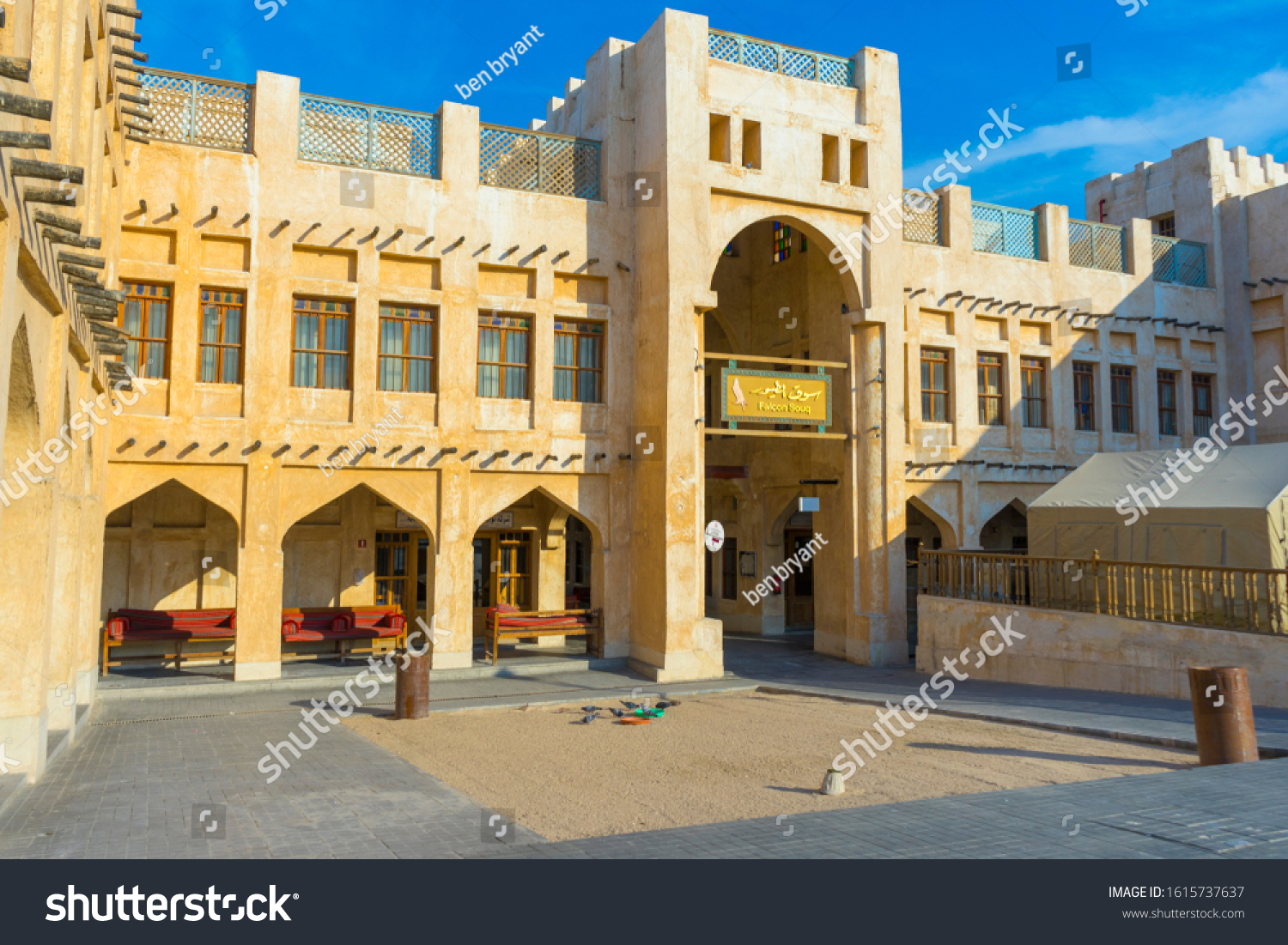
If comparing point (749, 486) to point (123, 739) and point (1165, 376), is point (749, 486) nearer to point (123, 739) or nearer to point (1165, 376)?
point (1165, 376)

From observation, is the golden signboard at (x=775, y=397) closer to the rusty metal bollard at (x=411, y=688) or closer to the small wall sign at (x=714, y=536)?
the small wall sign at (x=714, y=536)

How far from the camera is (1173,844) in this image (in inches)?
253

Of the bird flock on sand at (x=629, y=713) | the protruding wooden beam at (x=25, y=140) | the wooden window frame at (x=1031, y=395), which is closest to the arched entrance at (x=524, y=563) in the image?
the bird flock on sand at (x=629, y=713)

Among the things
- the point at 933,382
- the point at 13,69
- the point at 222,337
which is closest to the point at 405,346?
the point at 222,337

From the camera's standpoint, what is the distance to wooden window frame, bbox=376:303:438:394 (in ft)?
54.2

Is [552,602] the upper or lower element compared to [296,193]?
lower

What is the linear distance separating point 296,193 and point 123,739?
9.10 metres

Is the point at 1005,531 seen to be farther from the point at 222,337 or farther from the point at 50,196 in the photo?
the point at 50,196

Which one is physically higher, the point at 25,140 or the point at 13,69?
the point at 13,69

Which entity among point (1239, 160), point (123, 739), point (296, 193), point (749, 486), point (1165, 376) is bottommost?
point (123, 739)

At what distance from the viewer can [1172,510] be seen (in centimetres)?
1557

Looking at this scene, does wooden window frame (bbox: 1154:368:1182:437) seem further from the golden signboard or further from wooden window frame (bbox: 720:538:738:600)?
wooden window frame (bbox: 720:538:738:600)

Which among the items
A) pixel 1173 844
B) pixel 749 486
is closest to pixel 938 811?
pixel 1173 844

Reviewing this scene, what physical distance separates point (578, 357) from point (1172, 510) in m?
10.7
